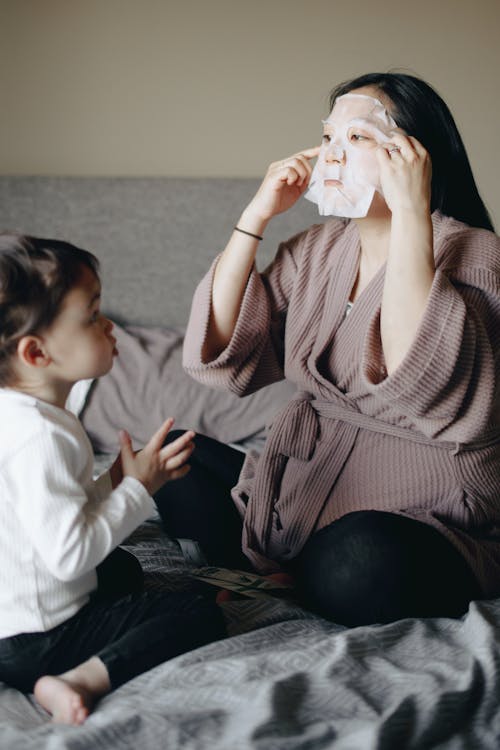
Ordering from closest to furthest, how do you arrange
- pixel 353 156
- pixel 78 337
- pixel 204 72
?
pixel 78 337
pixel 353 156
pixel 204 72

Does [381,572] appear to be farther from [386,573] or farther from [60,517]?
[60,517]

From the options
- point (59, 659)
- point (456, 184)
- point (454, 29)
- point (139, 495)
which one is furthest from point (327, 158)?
point (454, 29)

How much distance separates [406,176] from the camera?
4.09 feet

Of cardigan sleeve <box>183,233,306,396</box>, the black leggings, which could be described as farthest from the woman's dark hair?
the black leggings

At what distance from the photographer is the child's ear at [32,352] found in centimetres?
103

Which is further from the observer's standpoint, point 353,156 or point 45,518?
point 353,156

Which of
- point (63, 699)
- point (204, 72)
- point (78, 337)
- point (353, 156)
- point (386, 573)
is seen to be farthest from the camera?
point (204, 72)

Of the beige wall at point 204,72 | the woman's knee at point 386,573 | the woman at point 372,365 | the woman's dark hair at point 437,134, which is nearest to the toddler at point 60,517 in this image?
the woman's knee at point 386,573

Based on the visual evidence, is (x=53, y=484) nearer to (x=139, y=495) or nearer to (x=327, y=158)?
(x=139, y=495)

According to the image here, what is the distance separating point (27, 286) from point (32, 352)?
9 centimetres

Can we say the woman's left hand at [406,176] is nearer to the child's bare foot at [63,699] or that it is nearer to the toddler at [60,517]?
the toddler at [60,517]

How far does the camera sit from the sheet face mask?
1353 millimetres

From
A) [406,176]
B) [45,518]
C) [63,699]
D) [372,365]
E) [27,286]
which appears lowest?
[63,699]

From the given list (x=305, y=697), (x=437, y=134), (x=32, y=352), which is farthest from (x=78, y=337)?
(x=437, y=134)
